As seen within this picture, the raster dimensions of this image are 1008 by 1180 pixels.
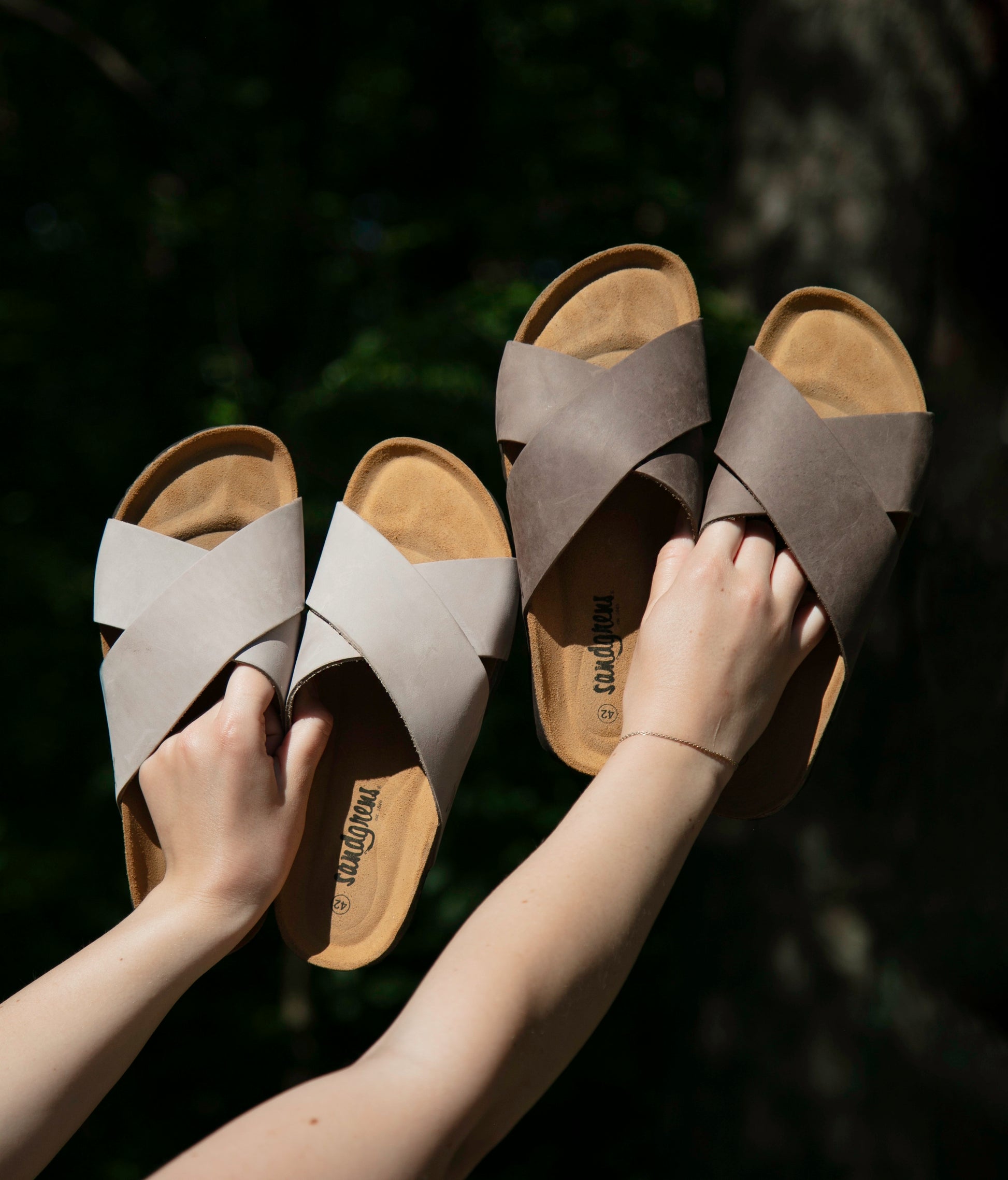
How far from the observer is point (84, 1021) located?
3.11 ft

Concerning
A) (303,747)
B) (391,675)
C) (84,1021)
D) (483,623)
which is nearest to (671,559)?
(483,623)

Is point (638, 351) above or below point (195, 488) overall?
above

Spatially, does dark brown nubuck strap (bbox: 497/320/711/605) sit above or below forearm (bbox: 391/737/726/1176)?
above

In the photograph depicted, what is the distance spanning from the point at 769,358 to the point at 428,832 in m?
0.79

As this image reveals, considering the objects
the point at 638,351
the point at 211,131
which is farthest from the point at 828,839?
the point at 211,131

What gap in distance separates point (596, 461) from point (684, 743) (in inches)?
16.3

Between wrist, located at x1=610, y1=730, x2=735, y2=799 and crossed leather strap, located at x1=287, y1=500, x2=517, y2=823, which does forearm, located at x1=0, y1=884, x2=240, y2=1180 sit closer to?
crossed leather strap, located at x1=287, y1=500, x2=517, y2=823

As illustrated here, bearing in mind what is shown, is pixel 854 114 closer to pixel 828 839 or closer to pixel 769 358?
pixel 769 358

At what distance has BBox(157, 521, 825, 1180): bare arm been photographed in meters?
0.71

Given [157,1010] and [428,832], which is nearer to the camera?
[157,1010]

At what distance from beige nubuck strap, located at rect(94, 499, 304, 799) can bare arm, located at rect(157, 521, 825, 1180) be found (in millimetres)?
507

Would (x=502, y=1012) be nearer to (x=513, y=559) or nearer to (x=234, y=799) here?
(x=234, y=799)

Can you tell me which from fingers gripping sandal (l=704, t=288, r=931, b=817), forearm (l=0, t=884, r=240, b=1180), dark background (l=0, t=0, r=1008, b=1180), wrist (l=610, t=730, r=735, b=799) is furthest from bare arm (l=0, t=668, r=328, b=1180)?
dark background (l=0, t=0, r=1008, b=1180)

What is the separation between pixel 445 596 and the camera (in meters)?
1.27
